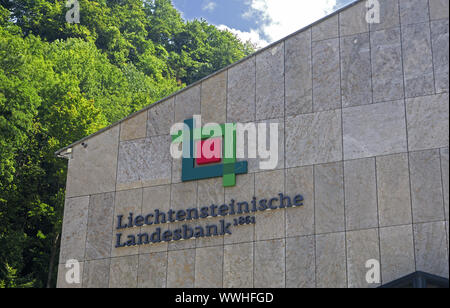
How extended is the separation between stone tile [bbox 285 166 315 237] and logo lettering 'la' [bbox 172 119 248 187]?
5.10ft

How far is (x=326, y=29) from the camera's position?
2192 centimetres

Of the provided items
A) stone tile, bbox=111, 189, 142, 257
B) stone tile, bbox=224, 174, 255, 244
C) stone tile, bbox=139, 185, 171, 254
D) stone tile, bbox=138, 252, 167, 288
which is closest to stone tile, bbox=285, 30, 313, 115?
stone tile, bbox=224, 174, 255, 244

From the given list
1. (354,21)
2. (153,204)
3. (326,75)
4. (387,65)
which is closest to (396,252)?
(387,65)

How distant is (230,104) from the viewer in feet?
75.0

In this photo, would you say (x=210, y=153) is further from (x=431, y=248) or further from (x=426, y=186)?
(x=431, y=248)

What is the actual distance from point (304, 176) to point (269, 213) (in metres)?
1.41

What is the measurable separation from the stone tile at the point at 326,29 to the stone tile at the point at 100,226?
789cm

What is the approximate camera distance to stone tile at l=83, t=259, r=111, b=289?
22.7m

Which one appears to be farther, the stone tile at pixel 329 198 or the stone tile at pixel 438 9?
the stone tile at pixel 438 9

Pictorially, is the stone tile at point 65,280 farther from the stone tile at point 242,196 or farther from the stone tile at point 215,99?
the stone tile at point 215,99

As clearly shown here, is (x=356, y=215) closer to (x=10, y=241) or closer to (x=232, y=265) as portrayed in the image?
(x=232, y=265)

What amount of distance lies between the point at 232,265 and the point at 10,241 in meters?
20.6

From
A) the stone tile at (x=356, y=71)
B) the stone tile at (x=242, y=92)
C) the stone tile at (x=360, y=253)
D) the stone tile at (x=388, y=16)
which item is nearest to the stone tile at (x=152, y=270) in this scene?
the stone tile at (x=242, y=92)

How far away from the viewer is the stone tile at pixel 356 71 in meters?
20.8
